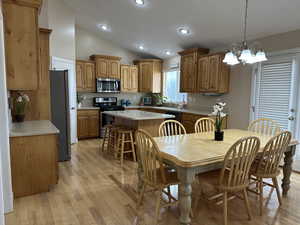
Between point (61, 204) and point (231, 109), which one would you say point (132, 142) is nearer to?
point (61, 204)

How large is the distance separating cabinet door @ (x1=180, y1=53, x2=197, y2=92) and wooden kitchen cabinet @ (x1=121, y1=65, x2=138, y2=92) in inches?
75.7

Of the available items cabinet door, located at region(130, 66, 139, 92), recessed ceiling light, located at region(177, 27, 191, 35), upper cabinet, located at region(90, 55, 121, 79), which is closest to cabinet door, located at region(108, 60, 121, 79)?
upper cabinet, located at region(90, 55, 121, 79)

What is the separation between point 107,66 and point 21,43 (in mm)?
3902

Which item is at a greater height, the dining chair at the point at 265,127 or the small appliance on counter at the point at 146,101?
the small appliance on counter at the point at 146,101

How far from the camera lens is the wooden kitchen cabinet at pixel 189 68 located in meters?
5.02

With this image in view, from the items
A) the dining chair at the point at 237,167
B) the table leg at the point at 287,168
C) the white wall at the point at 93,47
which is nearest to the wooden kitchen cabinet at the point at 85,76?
the white wall at the point at 93,47

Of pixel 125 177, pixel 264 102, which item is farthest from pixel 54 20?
pixel 264 102

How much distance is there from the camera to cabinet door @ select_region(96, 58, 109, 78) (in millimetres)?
6125

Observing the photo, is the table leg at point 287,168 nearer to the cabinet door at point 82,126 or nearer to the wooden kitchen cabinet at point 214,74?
the wooden kitchen cabinet at point 214,74

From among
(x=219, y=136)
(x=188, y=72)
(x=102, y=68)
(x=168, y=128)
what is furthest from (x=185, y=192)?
(x=102, y=68)

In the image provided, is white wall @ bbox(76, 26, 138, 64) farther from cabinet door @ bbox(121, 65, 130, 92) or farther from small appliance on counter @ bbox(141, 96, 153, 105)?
small appliance on counter @ bbox(141, 96, 153, 105)

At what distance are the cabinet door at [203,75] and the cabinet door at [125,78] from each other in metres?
2.55

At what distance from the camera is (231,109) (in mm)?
4641

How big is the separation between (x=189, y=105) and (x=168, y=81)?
4.72 ft
